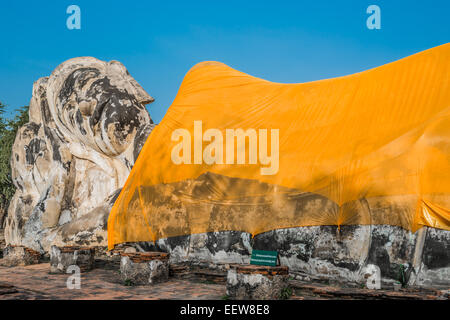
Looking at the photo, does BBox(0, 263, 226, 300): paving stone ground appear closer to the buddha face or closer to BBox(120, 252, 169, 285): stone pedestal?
BBox(120, 252, 169, 285): stone pedestal

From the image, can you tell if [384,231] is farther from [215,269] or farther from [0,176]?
[0,176]

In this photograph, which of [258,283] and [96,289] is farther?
[96,289]

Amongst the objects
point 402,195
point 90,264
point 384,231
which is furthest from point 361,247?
point 90,264

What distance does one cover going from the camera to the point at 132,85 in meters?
12.1

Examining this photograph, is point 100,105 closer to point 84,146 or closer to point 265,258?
point 84,146

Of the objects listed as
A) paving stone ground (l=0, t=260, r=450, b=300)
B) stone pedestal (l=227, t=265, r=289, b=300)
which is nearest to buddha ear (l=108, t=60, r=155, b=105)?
paving stone ground (l=0, t=260, r=450, b=300)

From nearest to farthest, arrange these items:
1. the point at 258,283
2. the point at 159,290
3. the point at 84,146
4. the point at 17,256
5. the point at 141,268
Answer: the point at 258,283 < the point at 159,290 < the point at 141,268 < the point at 17,256 < the point at 84,146

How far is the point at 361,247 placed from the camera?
242 inches

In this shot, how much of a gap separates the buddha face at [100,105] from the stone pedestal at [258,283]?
6.26m

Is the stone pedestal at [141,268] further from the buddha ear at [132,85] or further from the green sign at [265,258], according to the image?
the buddha ear at [132,85]

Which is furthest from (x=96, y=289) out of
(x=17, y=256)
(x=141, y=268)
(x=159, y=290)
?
(x=17, y=256)

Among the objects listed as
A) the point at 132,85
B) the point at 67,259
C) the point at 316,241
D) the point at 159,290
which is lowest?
the point at 159,290

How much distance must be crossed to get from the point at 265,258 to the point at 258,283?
2.95 ft

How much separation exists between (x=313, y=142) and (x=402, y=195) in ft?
5.52
